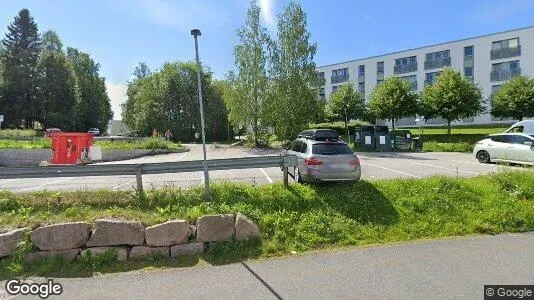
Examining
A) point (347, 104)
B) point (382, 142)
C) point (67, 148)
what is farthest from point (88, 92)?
point (382, 142)

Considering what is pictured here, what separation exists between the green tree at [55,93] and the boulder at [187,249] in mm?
51587

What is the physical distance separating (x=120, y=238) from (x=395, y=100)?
97.5 ft

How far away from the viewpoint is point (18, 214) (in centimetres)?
648

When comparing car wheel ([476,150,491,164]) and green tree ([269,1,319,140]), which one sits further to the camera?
green tree ([269,1,319,140])

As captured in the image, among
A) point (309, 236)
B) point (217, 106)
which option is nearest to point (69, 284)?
point (309, 236)

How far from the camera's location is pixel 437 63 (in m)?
47.8

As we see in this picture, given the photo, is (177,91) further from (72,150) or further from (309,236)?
(309,236)

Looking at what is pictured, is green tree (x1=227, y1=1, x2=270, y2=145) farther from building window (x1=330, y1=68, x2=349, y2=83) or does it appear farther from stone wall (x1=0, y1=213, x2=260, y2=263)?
building window (x1=330, y1=68, x2=349, y2=83)

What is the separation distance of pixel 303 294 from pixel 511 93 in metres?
32.5

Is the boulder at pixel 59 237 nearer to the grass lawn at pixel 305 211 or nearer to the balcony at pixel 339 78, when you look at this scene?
the grass lawn at pixel 305 211

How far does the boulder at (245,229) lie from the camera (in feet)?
20.5

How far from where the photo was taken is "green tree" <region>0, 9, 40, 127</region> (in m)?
47.6

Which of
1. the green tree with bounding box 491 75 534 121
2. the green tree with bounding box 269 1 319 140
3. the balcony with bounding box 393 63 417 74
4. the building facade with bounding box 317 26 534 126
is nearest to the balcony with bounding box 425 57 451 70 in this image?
the building facade with bounding box 317 26 534 126

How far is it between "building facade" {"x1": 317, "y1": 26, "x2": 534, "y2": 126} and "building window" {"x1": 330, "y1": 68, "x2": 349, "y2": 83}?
1.33 m
